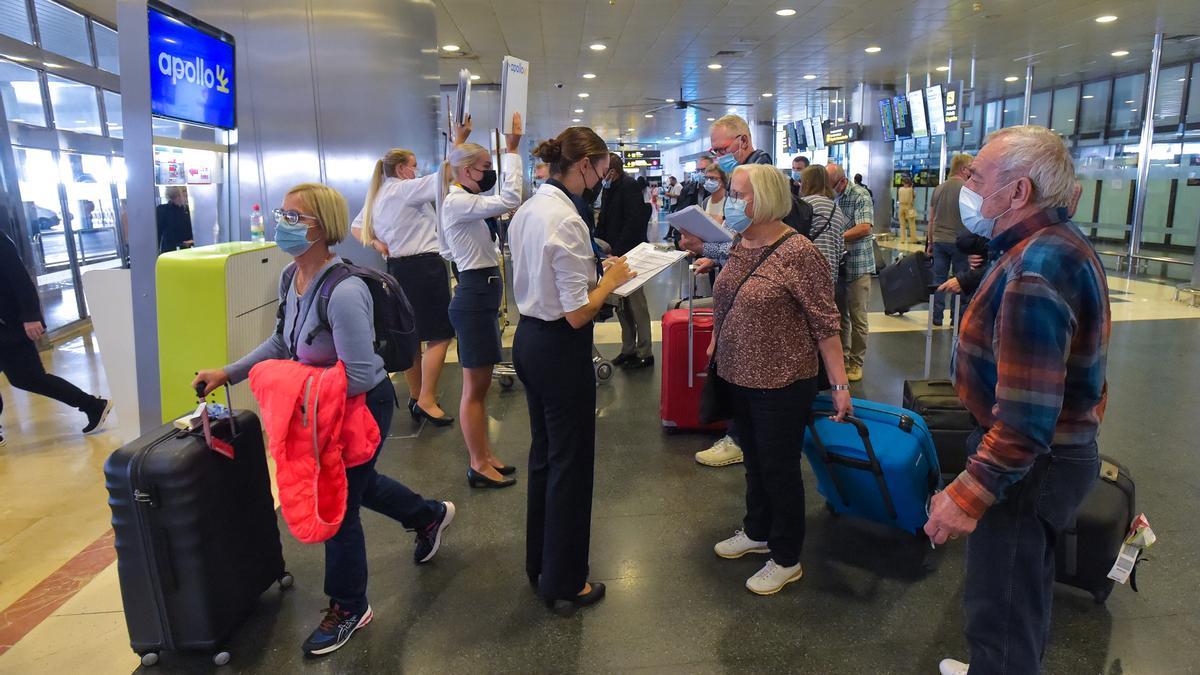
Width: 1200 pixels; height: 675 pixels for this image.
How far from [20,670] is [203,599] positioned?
2.18ft

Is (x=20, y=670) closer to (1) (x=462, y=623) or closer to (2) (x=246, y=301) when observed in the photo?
(1) (x=462, y=623)

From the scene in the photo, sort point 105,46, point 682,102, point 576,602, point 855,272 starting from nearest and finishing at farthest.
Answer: point 576,602
point 855,272
point 105,46
point 682,102

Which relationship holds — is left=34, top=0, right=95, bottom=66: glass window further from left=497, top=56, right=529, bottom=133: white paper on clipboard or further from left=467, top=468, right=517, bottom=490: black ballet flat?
left=467, top=468, right=517, bottom=490: black ballet flat

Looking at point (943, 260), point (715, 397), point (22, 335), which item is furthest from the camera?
point (943, 260)

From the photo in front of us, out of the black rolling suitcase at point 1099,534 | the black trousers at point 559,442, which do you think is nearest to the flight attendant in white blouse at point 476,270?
the black trousers at point 559,442

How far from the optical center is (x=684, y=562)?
2779 mm

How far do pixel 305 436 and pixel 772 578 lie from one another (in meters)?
1.70

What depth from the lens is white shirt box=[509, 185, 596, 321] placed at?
2105 mm

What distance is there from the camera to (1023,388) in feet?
4.48

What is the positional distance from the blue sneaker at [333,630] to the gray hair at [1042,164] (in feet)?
7.54

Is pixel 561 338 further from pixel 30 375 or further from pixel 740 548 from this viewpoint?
pixel 30 375

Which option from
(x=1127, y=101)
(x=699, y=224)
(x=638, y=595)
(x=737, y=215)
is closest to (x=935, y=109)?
(x=1127, y=101)

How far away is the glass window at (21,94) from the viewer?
738 centimetres

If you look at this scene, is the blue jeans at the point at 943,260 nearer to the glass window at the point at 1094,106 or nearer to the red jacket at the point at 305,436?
the red jacket at the point at 305,436
